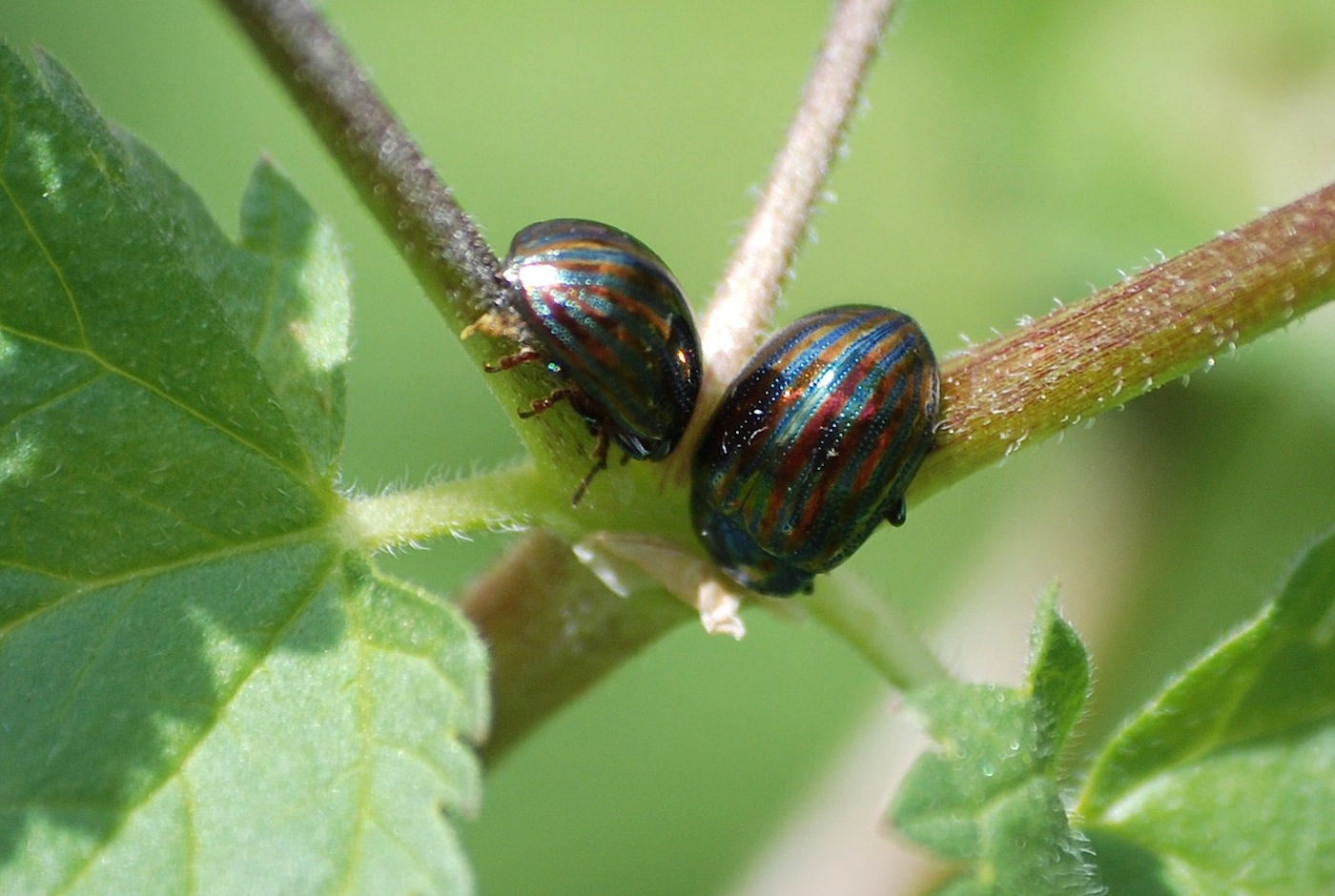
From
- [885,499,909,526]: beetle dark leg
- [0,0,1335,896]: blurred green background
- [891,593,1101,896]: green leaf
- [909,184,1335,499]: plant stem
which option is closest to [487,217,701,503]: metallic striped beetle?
[885,499,909,526]: beetle dark leg

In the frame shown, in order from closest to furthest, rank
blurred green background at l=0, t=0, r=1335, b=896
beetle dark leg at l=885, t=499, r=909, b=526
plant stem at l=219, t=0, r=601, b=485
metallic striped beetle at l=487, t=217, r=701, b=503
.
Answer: plant stem at l=219, t=0, r=601, b=485 → metallic striped beetle at l=487, t=217, r=701, b=503 → beetle dark leg at l=885, t=499, r=909, b=526 → blurred green background at l=0, t=0, r=1335, b=896

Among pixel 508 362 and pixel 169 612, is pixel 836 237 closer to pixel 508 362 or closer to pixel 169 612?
pixel 508 362

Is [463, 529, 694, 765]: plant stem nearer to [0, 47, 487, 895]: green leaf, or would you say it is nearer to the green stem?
the green stem

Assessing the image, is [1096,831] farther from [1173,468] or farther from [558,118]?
[558,118]

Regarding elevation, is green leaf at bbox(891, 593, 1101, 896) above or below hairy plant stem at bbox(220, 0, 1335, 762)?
below

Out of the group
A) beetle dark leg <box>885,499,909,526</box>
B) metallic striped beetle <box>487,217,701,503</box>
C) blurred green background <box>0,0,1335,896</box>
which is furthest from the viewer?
blurred green background <box>0,0,1335,896</box>

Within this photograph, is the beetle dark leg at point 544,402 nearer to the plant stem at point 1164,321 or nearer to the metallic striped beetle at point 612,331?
the metallic striped beetle at point 612,331

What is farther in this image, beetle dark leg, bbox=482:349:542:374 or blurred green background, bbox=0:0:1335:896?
blurred green background, bbox=0:0:1335:896

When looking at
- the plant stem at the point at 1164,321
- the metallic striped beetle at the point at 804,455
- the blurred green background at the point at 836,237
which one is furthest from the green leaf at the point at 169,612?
the blurred green background at the point at 836,237
